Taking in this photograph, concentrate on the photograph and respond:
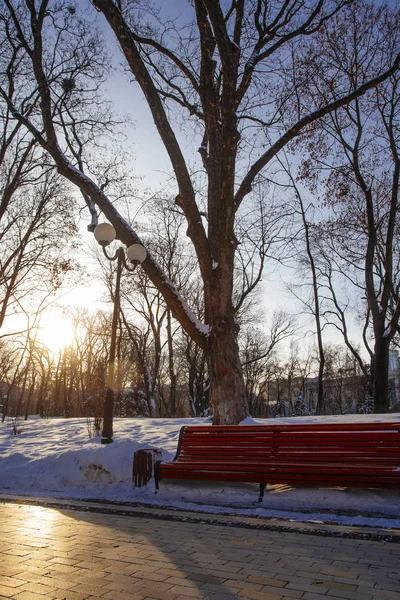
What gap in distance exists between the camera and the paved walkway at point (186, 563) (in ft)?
9.24

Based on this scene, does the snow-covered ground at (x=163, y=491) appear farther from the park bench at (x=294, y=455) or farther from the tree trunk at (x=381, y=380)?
the tree trunk at (x=381, y=380)

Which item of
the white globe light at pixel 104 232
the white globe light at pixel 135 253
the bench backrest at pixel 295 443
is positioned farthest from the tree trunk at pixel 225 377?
the white globe light at pixel 104 232

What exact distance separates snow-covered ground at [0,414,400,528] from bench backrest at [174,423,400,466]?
0.38m

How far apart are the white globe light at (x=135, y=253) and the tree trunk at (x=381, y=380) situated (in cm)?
991

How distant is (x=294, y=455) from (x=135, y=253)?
15.6ft

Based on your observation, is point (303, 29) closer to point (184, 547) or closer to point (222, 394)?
point (222, 394)

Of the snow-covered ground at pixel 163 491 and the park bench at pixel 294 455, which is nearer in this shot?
the snow-covered ground at pixel 163 491

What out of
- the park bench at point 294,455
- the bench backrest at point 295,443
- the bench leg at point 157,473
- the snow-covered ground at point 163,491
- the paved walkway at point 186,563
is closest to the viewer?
the paved walkway at point 186,563

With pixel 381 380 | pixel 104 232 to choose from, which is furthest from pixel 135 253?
pixel 381 380

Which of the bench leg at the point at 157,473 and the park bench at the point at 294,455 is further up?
the park bench at the point at 294,455

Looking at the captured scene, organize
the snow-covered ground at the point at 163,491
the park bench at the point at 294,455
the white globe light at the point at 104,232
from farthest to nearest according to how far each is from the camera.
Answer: the white globe light at the point at 104,232 → the park bench at the point at 294,455 → the snow-covered ground at the point at 163,491

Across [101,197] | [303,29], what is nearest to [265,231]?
[303,29]

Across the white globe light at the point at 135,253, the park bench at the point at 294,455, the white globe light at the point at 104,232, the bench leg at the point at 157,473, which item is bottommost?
the bench leg at the point at 157,473

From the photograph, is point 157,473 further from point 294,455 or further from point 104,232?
point 104,232
